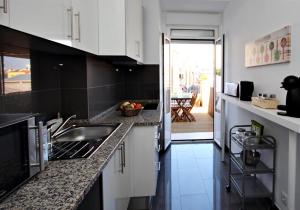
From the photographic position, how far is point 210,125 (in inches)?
259

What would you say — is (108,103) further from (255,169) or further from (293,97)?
(293,97)

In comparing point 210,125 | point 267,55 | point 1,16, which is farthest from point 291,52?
point 210,125

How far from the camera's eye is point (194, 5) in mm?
4258

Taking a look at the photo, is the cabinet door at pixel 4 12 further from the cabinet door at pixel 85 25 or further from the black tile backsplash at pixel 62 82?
the cabinet door at pixel 85 25

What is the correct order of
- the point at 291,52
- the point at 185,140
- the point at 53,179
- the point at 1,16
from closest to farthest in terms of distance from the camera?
the point at 1,16 < the point at 53,179 < the point at 291,52 < the point at 185,140

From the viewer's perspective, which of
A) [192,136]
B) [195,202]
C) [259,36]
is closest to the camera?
[195,202]

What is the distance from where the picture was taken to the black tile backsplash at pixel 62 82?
1505mm

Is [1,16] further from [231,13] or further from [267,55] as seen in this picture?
[231,13]

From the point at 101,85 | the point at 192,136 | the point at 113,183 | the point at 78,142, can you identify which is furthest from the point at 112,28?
the point at 192,136

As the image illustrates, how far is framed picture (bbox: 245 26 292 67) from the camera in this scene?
88.7 inches

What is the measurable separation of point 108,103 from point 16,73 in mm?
1566

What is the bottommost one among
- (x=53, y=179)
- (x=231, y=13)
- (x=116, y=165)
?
(x=116, y=165)

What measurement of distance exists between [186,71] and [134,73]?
19.2 feet

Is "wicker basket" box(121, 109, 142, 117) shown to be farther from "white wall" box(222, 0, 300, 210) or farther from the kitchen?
"white wall" box(222, 0, 300, 210)
